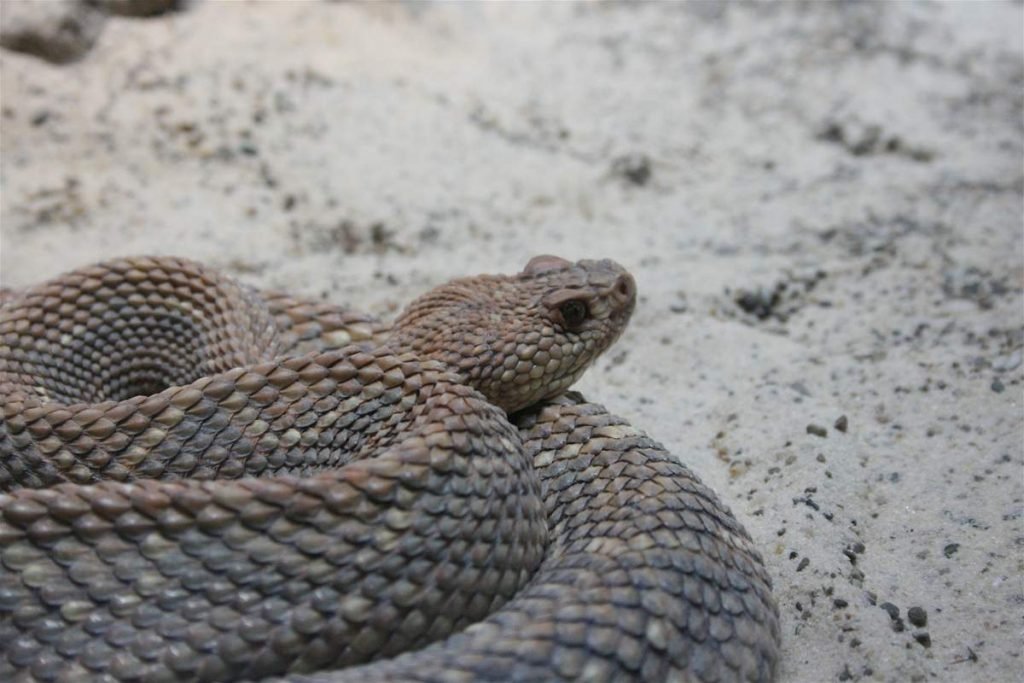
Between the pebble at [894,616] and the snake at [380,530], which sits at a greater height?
the snake at [380,530]

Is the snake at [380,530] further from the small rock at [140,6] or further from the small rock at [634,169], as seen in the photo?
the small rock at [140,6]

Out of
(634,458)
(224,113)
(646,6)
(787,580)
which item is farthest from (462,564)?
(646,6)

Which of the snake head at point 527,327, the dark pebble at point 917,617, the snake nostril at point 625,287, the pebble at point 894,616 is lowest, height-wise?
the pebble at point 894,616

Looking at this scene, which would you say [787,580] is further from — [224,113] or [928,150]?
[224,113]

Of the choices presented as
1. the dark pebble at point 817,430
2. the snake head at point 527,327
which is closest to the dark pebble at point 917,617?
the dark pebble at point 817,430

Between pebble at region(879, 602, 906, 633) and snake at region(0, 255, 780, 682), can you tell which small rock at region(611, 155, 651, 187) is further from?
pebble at region(879, 602, 906, 633)

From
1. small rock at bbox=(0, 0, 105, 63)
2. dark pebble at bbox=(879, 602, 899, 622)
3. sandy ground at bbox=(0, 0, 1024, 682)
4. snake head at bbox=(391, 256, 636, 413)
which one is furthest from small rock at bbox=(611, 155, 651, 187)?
dark pebble at bbox=(879, 602, 899, 622)
